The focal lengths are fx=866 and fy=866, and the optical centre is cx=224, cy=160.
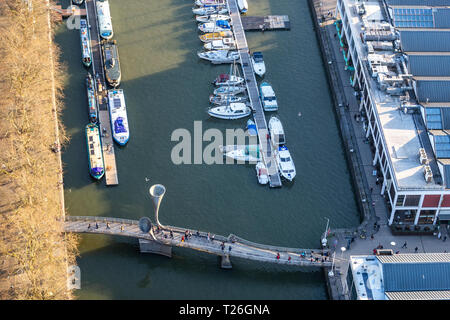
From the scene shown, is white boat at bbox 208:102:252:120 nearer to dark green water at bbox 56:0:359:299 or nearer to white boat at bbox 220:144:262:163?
dark green water at bbox 56:0:359:299

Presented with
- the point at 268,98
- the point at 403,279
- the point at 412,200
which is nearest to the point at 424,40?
the point at 268,98

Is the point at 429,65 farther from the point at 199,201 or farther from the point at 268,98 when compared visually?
the point at 199,201

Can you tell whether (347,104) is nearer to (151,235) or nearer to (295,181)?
(295,181)

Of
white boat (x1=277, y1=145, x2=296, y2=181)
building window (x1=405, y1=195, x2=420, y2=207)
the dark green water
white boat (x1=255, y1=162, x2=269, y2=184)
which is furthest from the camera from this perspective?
white boat (x1=277, y1=145, x2=296, y2=181)

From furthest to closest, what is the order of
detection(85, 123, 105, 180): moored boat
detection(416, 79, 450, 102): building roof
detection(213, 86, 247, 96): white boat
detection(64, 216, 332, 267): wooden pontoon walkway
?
detection(213, 86, 247, 96): white boat, detection(416, 79, 450, 102): building roof, detection(85, 123, 105, 180): moored boat, detection(64, 216, 332, 267): wooden pontoon walkway

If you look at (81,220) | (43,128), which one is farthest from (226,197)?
(43,128)

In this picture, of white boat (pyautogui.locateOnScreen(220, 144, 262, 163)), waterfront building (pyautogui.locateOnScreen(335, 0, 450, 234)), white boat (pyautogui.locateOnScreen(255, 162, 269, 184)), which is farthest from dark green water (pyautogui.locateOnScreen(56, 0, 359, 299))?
waterfront building (pyautogui.locateOnScreen(335, 0, 450, 234))
